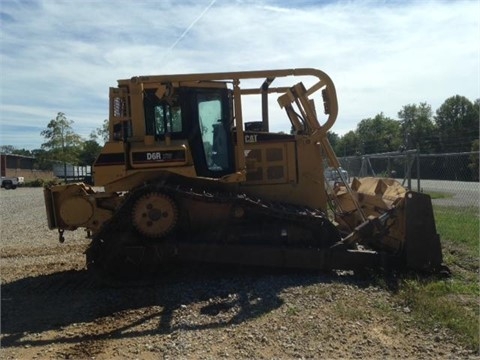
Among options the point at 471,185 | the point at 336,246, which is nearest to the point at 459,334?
the point at 336,246

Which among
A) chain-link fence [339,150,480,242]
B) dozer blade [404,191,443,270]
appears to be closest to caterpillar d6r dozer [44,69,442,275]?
dozer blade [404,191,443,270]

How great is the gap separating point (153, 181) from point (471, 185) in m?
13.1

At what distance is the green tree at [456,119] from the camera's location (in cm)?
6144

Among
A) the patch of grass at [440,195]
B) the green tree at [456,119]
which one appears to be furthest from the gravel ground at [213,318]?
the green tree at [456,119]

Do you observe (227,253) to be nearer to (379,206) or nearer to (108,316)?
(108,316)

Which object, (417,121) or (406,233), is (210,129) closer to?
(406,233)

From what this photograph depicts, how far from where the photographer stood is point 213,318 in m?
5.64

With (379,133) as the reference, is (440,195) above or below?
below

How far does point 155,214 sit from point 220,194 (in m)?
1.02

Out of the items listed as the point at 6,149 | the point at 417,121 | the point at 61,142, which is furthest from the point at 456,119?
the point at 6,149

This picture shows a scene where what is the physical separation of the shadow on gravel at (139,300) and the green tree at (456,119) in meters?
56.9

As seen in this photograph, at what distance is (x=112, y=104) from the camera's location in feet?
25.2

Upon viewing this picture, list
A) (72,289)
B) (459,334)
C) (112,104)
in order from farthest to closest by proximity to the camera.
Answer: (112,104) < (72,289) < (459,334)

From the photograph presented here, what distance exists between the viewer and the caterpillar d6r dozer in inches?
281
